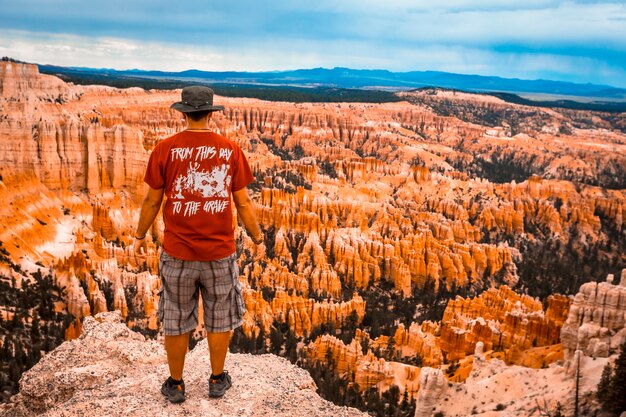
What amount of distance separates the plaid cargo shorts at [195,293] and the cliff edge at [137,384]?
96 cm

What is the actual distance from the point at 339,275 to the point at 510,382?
71.9 ft

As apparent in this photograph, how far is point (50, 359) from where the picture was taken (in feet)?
25.7

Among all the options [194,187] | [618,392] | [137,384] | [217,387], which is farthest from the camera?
[618,392]

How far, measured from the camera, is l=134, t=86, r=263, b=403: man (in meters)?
4.89

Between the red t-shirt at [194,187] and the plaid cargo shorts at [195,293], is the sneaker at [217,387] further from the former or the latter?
the red t-shirt at [194,187]

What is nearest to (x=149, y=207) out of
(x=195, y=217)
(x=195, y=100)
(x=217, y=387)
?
(x=195, y=217)

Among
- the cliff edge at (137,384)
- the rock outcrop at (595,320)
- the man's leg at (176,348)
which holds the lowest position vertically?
the rock outcrop at (595,320)

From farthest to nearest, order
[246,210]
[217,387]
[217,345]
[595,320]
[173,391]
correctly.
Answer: [595,320], [217,387], [173,391], [217,345], [246,210]

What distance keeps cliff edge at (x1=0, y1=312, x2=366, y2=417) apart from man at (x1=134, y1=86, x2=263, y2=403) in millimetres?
Result: 709

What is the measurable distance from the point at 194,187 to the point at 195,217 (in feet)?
0.96

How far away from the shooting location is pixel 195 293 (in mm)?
5340

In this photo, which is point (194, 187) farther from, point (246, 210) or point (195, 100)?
point (195, 100)

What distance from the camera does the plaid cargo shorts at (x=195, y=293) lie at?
16.7 ft

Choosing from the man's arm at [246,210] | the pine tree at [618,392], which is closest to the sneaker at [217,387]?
the man's arm at [246,210]
